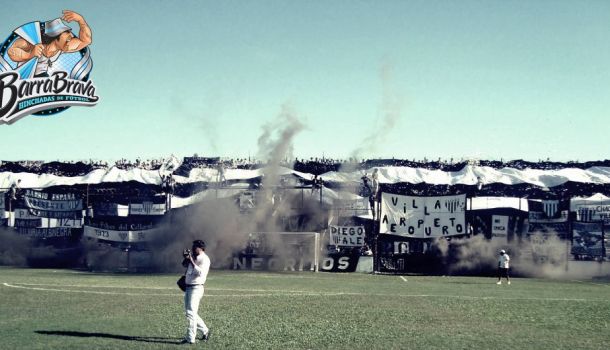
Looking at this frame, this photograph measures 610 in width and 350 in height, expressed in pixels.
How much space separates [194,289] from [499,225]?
34.1 meters

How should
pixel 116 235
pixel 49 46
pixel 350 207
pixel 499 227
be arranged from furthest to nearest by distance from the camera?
pixel 116 235 → pixel 350 207 → pixel 499 227 → pixel 49 46

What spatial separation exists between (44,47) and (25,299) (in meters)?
11.2

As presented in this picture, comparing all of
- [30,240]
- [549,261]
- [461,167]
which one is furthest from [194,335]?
[461,167]

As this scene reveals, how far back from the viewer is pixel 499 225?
4428 cm

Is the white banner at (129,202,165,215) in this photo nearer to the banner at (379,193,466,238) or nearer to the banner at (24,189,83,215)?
the banner at (24,189,83,215)

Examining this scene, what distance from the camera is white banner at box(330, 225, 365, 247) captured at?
43.1 metres

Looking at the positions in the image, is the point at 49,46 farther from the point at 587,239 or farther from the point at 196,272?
the point at 587,239

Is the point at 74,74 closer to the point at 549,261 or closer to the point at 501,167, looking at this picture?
the point at 549,261

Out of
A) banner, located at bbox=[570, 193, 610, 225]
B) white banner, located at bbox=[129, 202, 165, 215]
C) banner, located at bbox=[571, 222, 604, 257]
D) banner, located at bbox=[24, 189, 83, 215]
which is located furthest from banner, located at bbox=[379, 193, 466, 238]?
banner, located at bbox=[24, 189, 83, 215]

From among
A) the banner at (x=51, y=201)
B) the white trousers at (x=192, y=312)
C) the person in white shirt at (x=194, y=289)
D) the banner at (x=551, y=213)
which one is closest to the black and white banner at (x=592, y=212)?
the banner at (x=551, y=213)

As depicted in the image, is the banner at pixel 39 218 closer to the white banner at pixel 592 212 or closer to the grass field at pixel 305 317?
the grass field at pixel 305 317

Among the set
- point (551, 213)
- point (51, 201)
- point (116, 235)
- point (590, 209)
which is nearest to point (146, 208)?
point (116, 235)

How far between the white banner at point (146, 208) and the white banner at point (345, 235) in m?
14.6

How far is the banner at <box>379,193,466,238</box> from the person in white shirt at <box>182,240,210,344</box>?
30184mm
